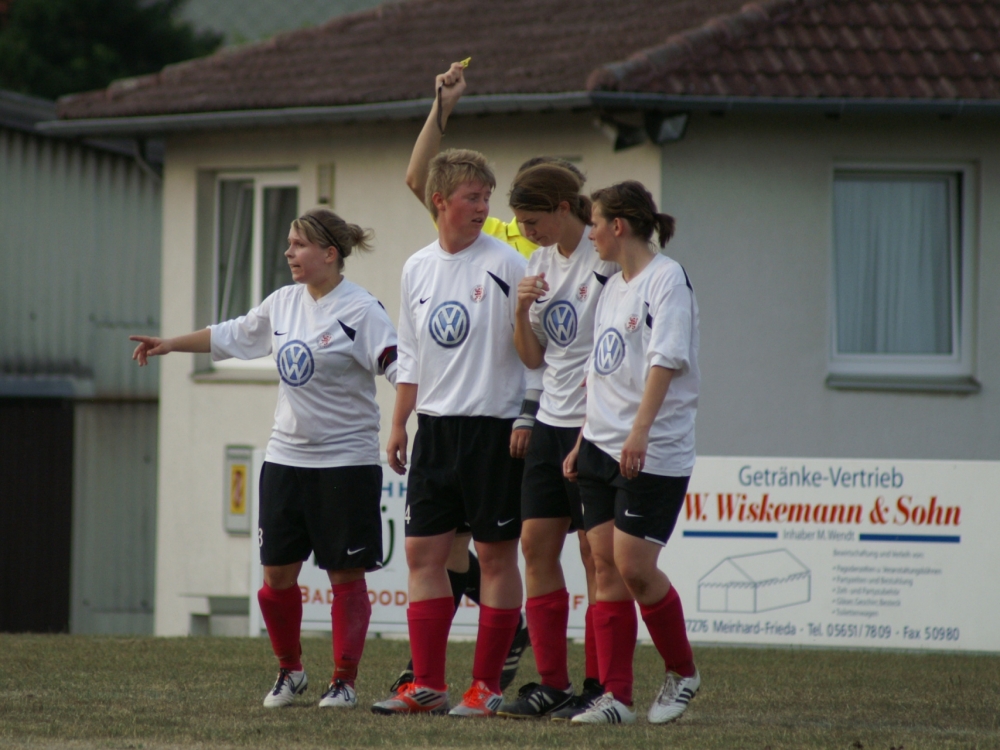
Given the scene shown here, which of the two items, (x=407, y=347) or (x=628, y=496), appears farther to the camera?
(x=407, y=347)

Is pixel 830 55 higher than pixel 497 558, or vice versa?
pixel 830 55

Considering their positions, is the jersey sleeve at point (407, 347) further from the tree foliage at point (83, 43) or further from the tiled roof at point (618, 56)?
the tree foliage at point (83, 43)

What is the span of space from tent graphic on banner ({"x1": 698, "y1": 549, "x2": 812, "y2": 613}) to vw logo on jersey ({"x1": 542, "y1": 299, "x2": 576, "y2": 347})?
4.11 meters

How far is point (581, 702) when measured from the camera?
5734 millimetres

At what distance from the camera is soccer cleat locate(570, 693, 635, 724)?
5.43 meters

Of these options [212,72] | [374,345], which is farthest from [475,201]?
[212,72]

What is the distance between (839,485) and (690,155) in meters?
3.02

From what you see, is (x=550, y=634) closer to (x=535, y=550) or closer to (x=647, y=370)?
(x=535, y=550)

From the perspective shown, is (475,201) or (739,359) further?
(739,359)

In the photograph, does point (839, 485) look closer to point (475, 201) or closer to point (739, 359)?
point (739, 359)

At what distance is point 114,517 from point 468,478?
12.9 meters

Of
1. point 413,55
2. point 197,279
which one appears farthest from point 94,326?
point 413,55

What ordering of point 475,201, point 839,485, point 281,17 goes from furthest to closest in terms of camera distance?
point 281,17
point 839,485
point 475,201

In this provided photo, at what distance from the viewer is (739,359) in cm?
1134
